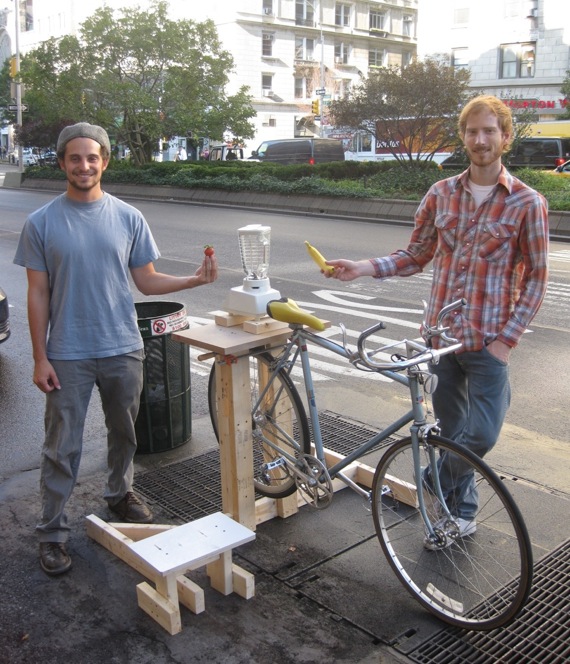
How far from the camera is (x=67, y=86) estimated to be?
32625mm

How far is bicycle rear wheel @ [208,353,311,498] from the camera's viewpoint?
4086 mm

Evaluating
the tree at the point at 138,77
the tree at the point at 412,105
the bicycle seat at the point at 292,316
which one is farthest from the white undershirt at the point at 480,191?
the tree at the point at 138,77

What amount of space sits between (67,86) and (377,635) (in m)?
32.9

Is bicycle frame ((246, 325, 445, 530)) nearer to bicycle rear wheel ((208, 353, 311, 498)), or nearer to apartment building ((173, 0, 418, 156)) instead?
bicycle rear wheel ((208, 353, 311, 498))

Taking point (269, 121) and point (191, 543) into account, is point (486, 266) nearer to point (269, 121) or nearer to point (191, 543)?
point (191, 543)

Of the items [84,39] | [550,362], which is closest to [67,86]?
[84,39]

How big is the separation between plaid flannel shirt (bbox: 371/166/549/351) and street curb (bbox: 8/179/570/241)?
14.4m

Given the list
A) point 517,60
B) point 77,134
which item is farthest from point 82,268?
point 517,60

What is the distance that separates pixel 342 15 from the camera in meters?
67.9

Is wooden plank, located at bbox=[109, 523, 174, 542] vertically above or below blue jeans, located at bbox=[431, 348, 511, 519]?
below

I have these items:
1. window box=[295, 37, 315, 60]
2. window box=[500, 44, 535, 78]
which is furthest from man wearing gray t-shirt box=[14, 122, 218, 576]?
window box=[295, 37, 315, 60]

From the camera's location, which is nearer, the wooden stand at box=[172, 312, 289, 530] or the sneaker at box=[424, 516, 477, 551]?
the sneaker at box=[424, 516, 477, 551]

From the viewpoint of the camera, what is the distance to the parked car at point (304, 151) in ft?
106

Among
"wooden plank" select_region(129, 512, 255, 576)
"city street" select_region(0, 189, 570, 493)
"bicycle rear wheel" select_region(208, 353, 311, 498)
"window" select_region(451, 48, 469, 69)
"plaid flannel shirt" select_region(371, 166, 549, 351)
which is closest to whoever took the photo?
"wooden plank" select_region(129, 512, 255, 576)
